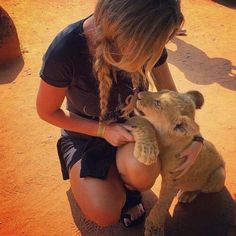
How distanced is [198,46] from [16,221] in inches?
139

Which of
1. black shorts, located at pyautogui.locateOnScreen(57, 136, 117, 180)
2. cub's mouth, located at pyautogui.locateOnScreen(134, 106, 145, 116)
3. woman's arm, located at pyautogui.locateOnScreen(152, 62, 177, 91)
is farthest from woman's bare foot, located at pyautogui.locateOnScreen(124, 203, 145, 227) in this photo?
woman's arm, located at pyautogui.locateOnScreen(152, 62, 177, 91)

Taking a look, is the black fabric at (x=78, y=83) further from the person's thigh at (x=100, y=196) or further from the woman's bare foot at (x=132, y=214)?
the woman's bare foot at (x=132, y=214)

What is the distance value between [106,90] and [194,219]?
4.46 ft

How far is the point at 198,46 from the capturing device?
17.2 ft

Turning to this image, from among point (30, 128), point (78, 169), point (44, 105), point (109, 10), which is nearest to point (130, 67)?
point (109, 10)

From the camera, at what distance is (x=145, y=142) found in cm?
229

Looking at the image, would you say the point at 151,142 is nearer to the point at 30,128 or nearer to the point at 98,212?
the point at 98,212

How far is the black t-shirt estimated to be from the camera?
2.26m

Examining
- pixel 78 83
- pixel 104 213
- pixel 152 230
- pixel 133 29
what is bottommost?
pixel 152 230

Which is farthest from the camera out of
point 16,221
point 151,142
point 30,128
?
point 30,128

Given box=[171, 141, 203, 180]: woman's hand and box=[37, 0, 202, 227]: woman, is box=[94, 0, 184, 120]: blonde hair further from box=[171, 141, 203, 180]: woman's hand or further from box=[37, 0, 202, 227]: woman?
box=[171, 141, 203, 180]: woman's hand

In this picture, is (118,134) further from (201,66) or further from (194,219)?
(201,66)

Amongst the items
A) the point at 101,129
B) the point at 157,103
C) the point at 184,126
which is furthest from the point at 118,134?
the point at 184,126

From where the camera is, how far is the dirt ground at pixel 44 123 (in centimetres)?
303
